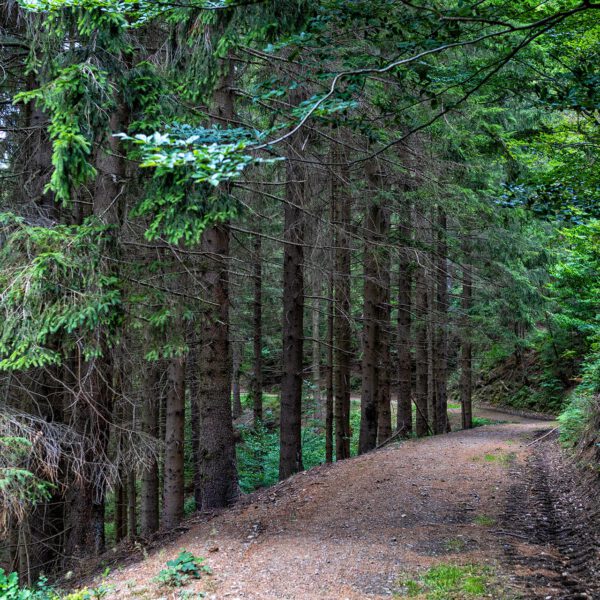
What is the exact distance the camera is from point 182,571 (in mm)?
5375

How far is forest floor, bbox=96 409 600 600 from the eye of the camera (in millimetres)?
4965

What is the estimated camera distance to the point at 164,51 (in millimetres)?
7906

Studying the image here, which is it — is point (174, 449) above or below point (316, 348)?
below

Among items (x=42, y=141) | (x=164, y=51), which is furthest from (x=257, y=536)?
(x=164, y=51)

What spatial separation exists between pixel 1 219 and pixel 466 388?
16.2 m

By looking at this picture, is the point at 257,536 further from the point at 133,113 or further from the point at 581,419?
the point at 581,419

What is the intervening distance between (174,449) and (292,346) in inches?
122

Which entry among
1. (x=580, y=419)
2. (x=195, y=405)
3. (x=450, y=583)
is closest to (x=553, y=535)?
(x=450, y=583)

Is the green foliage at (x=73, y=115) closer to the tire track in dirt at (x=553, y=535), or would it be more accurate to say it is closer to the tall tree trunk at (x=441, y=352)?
A: the tire track in dirt at (x=553, y=535)

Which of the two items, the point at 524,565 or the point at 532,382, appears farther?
the point at 532,382

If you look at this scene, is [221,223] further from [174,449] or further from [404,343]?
[404,343]

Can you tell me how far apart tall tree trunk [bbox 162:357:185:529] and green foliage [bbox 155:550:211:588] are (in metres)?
4.76

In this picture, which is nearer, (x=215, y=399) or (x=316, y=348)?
(x=215, y=399)

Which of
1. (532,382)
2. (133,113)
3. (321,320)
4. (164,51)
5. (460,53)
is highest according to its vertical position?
(460,53)
